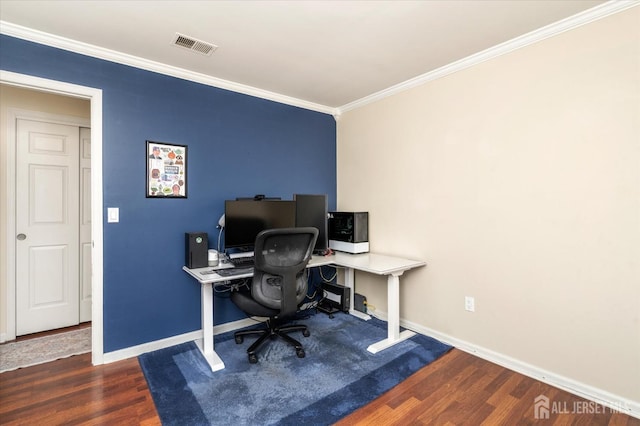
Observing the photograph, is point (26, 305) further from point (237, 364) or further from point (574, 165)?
point (574, 165)

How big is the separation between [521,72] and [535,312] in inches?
69.6

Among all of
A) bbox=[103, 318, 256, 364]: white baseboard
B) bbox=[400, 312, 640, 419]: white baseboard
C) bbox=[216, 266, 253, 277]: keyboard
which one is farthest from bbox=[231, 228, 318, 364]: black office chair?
bbox=[400, 312, 640, 419]: white baseboard

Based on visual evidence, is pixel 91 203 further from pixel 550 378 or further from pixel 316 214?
pixel 550 378

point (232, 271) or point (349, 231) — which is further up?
point (349, 231)

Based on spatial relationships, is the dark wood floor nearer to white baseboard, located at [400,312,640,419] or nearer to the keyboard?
white baseboard, located at [400,312,640,419]

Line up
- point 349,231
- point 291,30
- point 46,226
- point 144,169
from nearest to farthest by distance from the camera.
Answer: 1. point 291,30
2. point 144,169
3. point 46,226
4. point 349,231

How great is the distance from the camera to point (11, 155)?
2.85 metres

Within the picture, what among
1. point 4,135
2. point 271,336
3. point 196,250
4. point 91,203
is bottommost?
point 271,336

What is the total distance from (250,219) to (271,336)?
1059 mm

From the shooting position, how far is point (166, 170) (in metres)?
2.73

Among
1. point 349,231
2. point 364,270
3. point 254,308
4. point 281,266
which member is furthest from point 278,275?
point 349,231

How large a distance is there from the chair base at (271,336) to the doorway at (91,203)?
1105 mm

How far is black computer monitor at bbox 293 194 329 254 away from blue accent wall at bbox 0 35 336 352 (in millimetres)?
361

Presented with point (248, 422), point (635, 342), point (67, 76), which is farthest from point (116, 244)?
point (635, 342)
